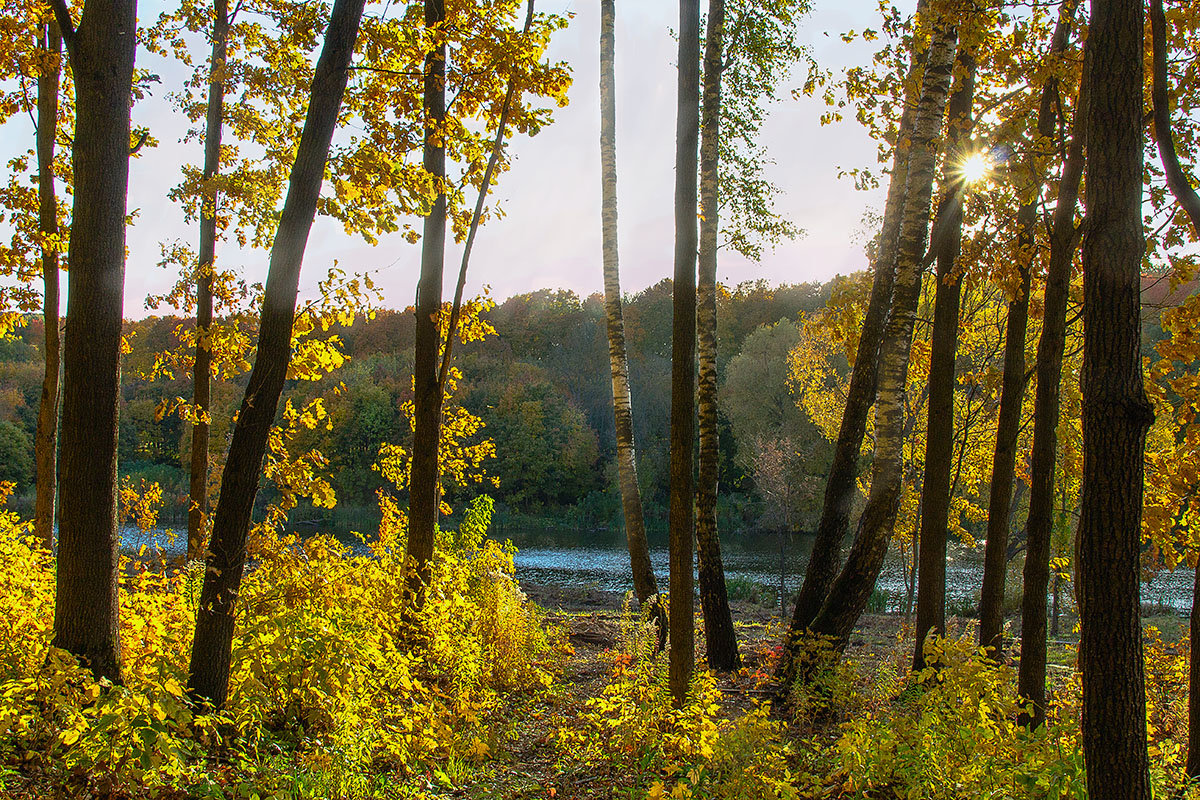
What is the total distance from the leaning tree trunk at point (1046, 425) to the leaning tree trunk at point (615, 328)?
140 inches

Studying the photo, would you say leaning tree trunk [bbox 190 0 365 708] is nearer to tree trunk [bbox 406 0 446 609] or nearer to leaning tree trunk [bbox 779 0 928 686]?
tree trunk [bbox 406 0 446 609]

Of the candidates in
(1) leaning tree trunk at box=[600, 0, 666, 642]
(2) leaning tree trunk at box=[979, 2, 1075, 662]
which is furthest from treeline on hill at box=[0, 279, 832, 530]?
(2) leaning tree trunk at box=[979, 2, 1075, 662]

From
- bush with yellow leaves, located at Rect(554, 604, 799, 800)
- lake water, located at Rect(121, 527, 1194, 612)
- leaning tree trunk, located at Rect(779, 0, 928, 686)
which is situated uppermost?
leaning tree trunk, located at Rect(779, 0, 928, 686)

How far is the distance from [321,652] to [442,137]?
11.2ft

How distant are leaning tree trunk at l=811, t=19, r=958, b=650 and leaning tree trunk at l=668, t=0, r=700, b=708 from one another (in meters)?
1.87

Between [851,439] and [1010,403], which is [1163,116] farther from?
[851,439]

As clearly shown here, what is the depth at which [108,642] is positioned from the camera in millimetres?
3508

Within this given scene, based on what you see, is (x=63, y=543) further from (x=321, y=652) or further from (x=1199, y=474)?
(x=1199, y=474)

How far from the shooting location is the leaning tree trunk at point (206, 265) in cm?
693

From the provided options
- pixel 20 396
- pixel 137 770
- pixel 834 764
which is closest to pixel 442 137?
pixel 137 770

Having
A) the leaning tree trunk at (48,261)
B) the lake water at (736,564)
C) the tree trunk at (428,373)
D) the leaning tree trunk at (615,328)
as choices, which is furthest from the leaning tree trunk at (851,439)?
the lake water at (736,564)

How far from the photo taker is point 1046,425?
188 inches

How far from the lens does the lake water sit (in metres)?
18.5

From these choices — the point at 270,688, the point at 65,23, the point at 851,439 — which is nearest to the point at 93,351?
the point at 65,23
